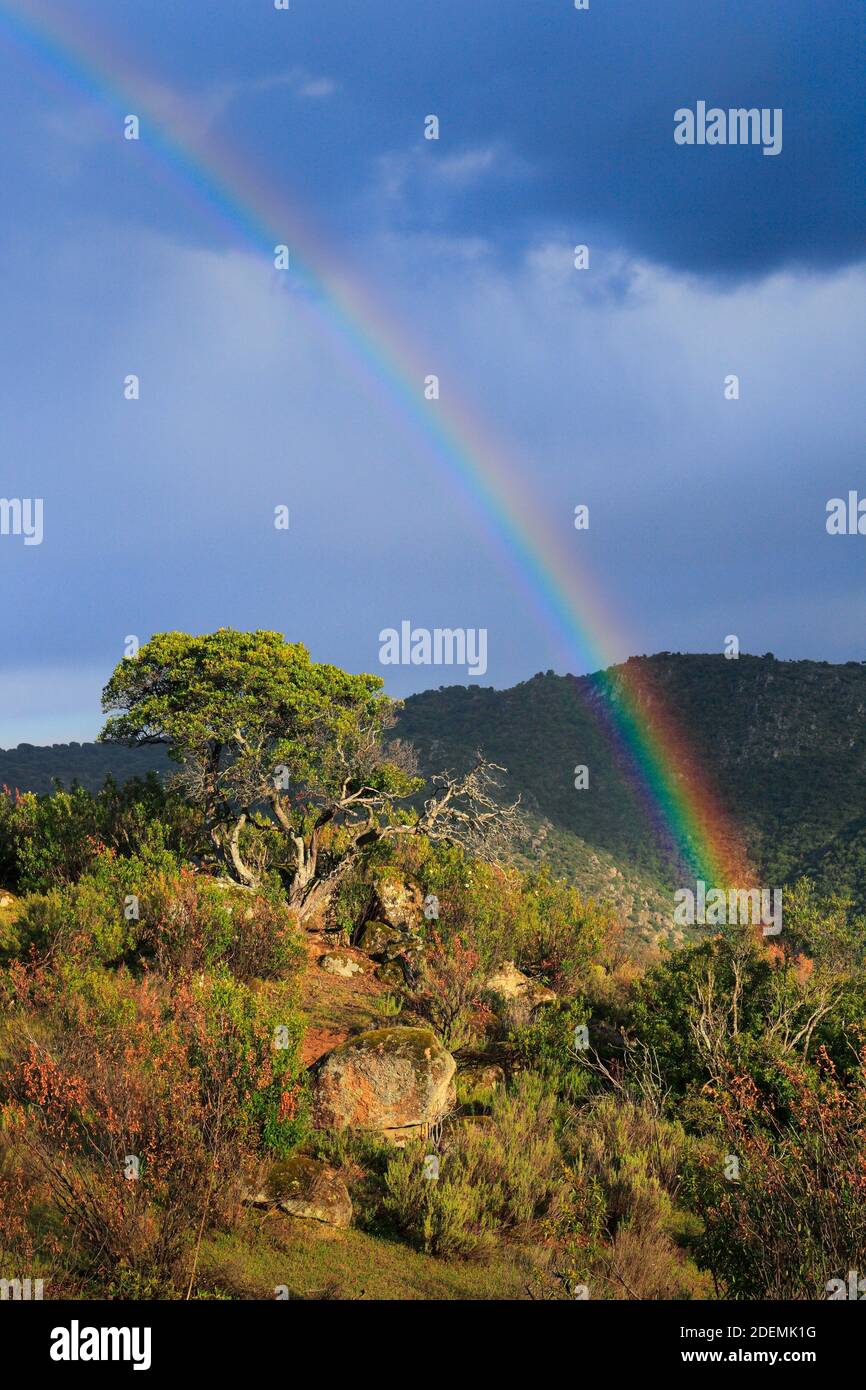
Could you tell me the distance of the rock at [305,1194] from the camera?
9297 mm

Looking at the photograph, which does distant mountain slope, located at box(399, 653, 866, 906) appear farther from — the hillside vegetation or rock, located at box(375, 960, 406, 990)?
rock, located at box(375, 960, 406, 990)

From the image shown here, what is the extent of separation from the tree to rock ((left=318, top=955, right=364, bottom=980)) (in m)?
1.88

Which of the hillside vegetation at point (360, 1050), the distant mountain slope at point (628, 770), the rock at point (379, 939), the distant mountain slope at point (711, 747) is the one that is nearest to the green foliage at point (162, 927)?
the hillside vegetation at point (360, 1050)

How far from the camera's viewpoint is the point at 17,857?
22047mm

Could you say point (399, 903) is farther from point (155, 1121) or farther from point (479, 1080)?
point (155, 1121)

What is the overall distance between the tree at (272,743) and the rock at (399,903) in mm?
959

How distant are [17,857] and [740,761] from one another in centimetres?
4800

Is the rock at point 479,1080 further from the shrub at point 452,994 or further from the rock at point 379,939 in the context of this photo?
the rock at point 379,939

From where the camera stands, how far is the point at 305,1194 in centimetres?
939

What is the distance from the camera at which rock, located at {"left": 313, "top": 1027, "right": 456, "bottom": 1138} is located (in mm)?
11359

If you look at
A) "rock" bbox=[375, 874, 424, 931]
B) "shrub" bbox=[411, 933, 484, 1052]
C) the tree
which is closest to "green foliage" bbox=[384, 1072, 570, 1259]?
"shrub" bbox=[411, 933, 484, 1052]

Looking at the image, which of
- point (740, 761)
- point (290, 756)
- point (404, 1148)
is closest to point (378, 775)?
point (290, 756)
